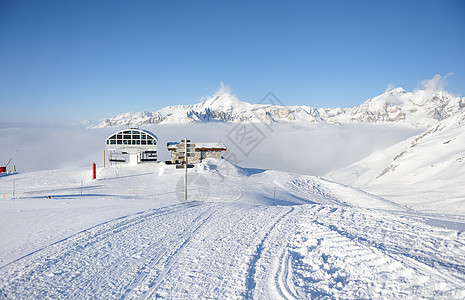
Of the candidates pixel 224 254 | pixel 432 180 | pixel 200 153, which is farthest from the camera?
pixel 432 180

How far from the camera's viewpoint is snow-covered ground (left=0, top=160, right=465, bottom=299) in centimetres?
546

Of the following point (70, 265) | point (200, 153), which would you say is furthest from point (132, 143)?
point (70, 265)

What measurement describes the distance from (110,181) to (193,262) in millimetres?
25201

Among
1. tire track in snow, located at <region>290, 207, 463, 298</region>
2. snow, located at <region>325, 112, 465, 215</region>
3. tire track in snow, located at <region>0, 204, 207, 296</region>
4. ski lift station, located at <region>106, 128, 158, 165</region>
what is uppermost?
ski lift station, located at <region>106, 128, 158, 165</region>

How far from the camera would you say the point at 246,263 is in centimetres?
674

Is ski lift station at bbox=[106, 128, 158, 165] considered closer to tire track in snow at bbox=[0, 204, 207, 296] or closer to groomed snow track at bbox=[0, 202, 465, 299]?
groomed snow track at bbox=[0, 202, 465, 299]

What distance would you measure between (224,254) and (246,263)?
86 centimetres

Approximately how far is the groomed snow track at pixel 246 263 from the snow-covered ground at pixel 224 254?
1.1 inches

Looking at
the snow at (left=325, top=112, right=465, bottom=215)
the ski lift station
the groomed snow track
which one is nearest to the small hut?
the ski lift station

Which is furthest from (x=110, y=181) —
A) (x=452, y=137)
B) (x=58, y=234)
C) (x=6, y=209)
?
(x=452, y=137)

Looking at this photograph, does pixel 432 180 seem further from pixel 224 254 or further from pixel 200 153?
pixel 224 254

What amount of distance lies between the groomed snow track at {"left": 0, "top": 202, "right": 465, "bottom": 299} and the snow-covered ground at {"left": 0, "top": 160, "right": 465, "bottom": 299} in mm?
29

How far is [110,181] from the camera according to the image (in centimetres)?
2817

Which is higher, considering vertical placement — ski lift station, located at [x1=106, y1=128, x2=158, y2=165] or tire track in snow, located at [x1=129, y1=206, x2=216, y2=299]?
ski lift station, located at [x1=106, y1=128, x2=158, y2=165]
